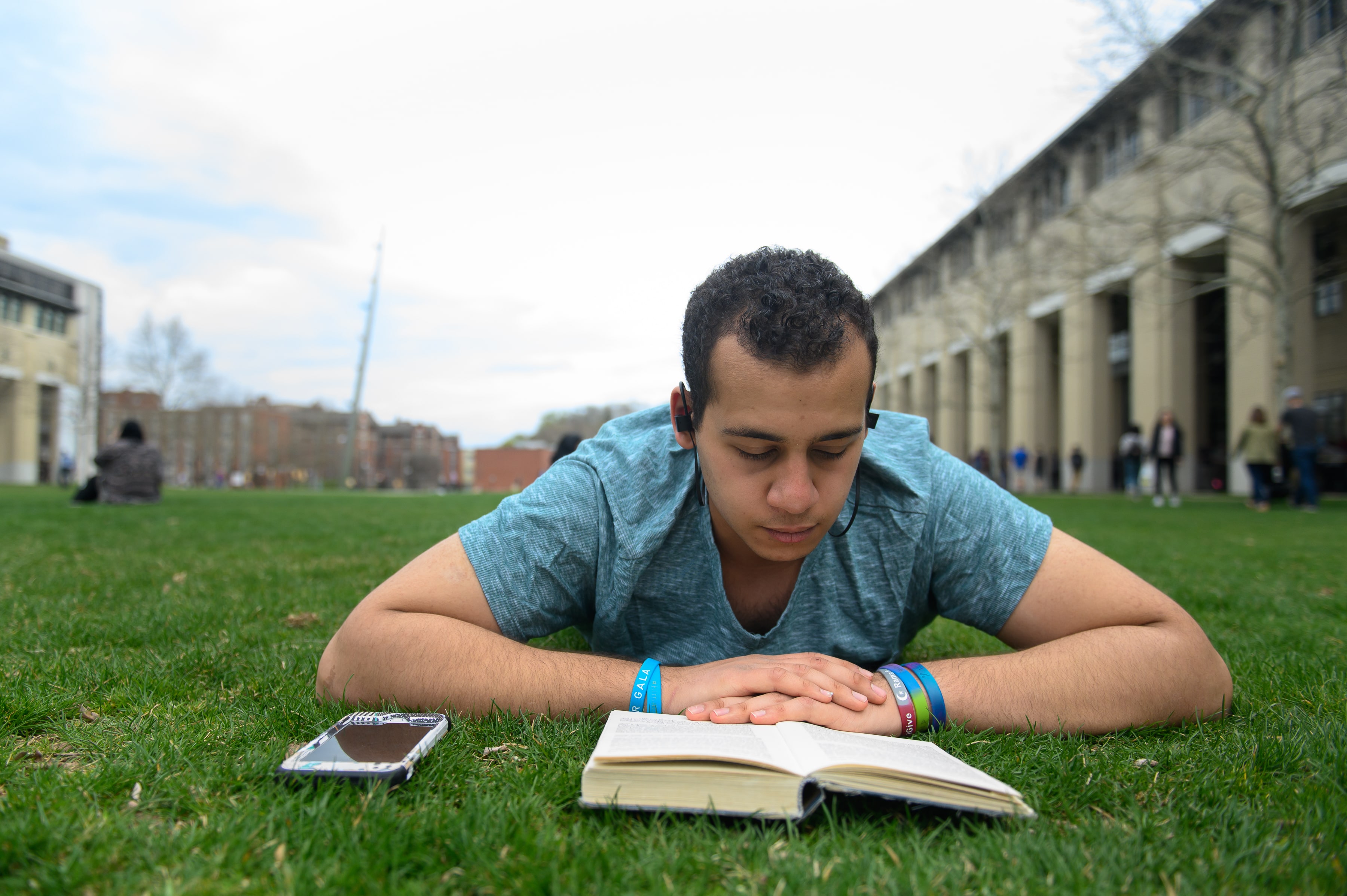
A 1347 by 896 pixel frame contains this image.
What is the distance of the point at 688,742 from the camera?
1.66 metres

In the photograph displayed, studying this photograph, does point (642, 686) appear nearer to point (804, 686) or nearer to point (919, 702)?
point (804, 686)

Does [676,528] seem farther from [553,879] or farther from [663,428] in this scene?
[553,879]

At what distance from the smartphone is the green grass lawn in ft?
0.13

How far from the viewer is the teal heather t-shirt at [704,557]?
2379 millimetres

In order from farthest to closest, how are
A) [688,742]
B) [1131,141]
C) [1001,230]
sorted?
[1001,230]
[1131,141]
[688,742]

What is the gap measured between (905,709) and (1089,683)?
0.54 meters

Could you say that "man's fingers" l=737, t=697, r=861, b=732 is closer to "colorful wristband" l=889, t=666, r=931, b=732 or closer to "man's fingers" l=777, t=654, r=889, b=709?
"man's fingers" l=777, t=654, r=889, b=709

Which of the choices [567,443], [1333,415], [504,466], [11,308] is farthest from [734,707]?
[11,308]

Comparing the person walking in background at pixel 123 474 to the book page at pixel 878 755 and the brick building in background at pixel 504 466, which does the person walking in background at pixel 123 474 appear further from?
the brick building in background at pixel 504 466

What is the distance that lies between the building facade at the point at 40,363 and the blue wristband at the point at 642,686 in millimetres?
51151

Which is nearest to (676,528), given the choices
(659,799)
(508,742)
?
(508,742)

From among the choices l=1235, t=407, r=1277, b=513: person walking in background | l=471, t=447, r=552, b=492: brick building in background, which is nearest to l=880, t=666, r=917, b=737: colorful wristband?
l=1235, t=407, r=1277, b=513: person walking in background

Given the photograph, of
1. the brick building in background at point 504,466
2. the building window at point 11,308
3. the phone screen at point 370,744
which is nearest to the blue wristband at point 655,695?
Answer: the phone screen at point 370,744

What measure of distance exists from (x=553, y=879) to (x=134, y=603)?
12.8ft
